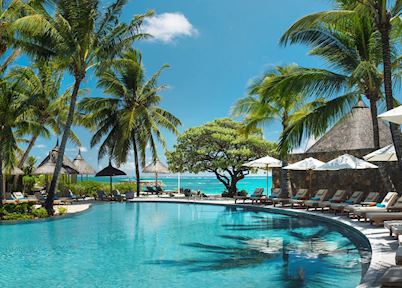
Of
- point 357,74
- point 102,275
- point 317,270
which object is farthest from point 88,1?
point 317,270

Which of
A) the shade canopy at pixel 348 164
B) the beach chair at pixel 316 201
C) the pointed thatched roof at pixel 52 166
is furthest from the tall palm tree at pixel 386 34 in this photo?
the pointed thatched roof at pixel 52 166

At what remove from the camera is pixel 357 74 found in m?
10.4

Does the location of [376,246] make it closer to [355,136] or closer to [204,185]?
[355,136]

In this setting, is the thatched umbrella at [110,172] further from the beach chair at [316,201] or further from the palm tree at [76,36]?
the beach chair at [316,201]

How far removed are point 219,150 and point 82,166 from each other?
9.75m

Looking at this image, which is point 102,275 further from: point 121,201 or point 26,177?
point 26,177

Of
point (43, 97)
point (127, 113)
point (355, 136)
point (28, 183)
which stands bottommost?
point (28, 183)

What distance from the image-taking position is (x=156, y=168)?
29.4 meters

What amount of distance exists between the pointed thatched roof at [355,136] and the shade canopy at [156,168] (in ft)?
36.0

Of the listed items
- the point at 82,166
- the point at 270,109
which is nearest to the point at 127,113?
the point at 82,166

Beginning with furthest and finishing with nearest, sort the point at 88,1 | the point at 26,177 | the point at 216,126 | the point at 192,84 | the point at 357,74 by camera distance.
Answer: the point at 192,84, the point at 26,177, the point at 216,126, the point at 88,1, the point at 357,74

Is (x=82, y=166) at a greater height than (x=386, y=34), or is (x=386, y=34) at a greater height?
(x=386, y=34)

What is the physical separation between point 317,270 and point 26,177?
26709 millimetres

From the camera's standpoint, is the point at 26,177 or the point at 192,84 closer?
the point at 26,177
